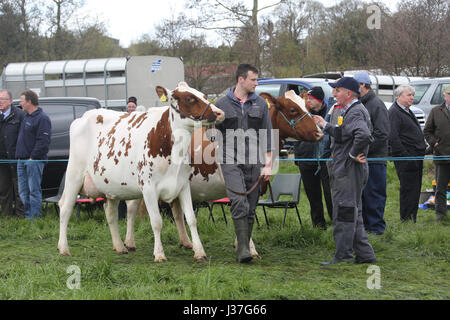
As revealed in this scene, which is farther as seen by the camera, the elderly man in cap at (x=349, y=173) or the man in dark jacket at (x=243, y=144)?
the man in dark jacket at (x=243, y=144)

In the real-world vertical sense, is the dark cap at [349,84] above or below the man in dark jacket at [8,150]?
above

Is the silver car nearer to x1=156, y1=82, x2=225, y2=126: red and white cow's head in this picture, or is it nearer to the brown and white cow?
the brown and white cow

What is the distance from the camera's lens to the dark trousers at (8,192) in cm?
1049

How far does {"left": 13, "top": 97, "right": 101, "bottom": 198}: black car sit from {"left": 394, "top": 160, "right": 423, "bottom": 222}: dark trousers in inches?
227

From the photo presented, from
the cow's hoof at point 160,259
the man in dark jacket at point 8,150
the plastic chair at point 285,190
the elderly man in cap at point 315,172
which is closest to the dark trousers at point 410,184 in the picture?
the elderly man in cap at point 315,172

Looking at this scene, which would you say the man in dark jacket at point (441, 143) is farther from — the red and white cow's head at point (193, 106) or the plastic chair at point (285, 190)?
the red and white cow's head at point (193, 106)

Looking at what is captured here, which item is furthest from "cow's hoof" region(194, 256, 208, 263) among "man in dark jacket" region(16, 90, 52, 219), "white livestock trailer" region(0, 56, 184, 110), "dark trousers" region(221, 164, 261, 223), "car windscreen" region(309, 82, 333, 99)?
"white livestock trailer" region(0, 56, 184, 110)

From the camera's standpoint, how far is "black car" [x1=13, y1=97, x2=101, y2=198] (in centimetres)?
1092

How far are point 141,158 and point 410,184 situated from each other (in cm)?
443

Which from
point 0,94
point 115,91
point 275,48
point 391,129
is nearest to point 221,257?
point 391,129

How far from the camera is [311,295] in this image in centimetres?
473

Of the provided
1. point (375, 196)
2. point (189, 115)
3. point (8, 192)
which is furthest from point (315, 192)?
point (8, 192)

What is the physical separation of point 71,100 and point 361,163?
275 inches

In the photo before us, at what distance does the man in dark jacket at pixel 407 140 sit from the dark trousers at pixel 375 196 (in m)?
0.94
